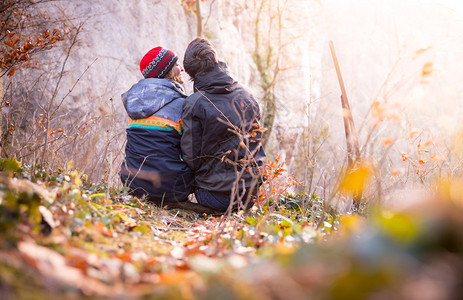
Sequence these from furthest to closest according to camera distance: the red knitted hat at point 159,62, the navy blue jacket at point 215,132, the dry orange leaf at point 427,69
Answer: the red knitted hat at point 159,62 → the navy blue jacket at point 215,132 → the dry orange leaf at point 427,69

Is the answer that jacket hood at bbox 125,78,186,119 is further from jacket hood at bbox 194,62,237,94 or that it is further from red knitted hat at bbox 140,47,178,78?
jacket hood at bbox 194,62,237,94

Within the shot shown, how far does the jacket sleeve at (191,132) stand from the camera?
12.2ft

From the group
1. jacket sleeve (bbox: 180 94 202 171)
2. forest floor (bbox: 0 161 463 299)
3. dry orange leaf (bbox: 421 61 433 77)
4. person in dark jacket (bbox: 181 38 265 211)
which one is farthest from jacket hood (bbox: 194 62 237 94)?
forest floor (bbox: 0 161 463 299)

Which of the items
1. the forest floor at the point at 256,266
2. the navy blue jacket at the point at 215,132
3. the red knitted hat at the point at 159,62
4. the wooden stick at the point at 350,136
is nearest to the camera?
the forest floor at the point at 256,266

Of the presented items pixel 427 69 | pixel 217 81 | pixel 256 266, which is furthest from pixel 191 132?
pixel 256 266

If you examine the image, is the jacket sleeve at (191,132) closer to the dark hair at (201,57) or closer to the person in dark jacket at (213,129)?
the person in dark jacket at (213,129)

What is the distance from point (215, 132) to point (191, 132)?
0.79 feet

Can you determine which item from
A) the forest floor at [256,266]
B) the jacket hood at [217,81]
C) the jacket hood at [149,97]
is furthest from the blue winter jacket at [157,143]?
the forest floor at [256,266]

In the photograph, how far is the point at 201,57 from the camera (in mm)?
3834

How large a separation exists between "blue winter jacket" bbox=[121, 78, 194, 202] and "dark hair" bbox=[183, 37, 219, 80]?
1.24ft

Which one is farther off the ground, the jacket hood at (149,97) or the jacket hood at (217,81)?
the jacket hood at (217,81)

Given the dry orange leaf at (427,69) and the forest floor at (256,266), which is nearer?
the forest floor at (256,266)

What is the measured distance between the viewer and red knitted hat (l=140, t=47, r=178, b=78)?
4109mm

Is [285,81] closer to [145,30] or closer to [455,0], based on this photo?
[145,30]
